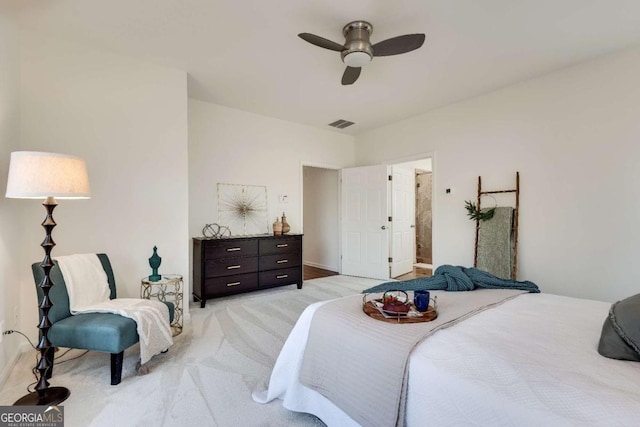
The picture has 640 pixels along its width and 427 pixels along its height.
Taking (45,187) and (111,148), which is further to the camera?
(111,148)

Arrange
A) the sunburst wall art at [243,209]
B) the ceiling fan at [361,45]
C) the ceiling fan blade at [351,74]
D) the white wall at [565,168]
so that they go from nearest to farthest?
the ceiling fan at [361,45], the ceiling fan blade at [351,74], the white wall at [565,168], the sunburst wall art at [243,209]

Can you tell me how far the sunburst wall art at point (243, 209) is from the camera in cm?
447

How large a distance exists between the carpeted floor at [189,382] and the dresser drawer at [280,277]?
1.09 meters

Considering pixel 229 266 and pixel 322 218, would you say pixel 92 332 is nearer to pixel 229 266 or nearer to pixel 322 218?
pixel 229 266

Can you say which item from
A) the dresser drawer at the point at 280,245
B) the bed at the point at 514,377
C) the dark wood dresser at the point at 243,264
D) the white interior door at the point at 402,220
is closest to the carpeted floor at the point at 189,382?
the bed at the point at 514,377

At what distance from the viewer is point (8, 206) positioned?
90.9 inches

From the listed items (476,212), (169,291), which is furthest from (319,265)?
(169,291)

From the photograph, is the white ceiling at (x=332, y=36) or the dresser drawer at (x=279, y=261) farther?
the dresser drawer at (x=279, y=261)

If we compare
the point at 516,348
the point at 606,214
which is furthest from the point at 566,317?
the point at 606,214

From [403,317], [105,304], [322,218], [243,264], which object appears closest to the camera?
[403,317]

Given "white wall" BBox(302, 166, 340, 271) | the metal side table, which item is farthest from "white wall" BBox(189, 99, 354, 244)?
the metal side table

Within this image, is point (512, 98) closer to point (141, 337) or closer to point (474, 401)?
point (474, 401)

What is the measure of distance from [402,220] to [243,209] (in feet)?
9.83

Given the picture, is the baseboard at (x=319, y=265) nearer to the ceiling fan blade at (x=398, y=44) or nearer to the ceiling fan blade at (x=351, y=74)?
the ceiling fan blade at (x=351, y=74)
